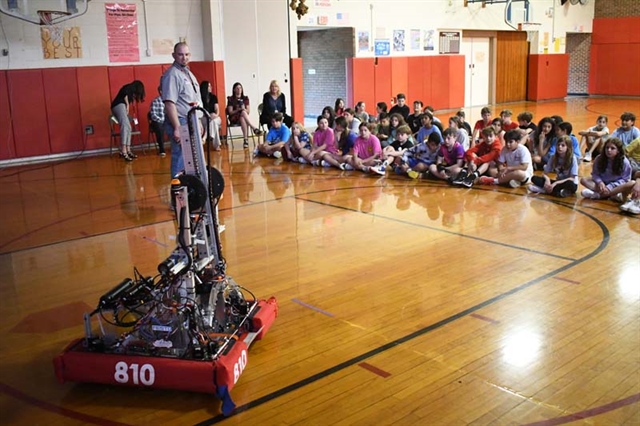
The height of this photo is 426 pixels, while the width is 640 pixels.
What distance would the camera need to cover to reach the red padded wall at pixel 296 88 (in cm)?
1645

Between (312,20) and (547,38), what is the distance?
1148 cm

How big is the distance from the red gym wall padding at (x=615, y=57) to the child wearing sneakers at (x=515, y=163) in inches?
718

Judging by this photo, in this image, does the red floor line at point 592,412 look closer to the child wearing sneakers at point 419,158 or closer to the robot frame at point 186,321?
the robot frame at point 186,321

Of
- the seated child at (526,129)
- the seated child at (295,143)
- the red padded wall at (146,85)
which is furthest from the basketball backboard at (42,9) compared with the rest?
the seated child at (526,129)

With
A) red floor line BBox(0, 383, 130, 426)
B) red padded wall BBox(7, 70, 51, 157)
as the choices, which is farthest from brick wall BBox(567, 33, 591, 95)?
red floor line BBox(0, 383, 130, 426)

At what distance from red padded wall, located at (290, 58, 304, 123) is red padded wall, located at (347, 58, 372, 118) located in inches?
86.5

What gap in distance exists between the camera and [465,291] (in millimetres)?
5094

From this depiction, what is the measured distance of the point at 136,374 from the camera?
11.8 ft

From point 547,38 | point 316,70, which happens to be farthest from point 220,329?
point 547,38

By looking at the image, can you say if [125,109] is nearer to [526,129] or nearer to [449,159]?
[449,159]

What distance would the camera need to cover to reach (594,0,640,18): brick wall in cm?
2419

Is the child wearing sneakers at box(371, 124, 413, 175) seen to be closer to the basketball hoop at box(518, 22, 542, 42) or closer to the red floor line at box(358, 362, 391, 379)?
the red floor line at box(358, 362, 391, 379)

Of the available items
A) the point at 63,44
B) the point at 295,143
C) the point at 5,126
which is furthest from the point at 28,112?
the point at 295,143

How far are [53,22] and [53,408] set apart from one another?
11038 millimetres
